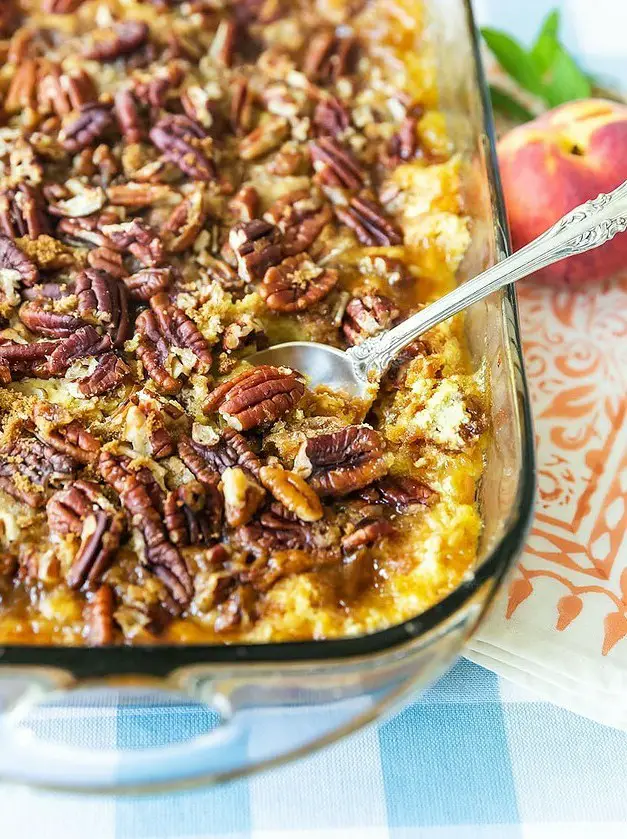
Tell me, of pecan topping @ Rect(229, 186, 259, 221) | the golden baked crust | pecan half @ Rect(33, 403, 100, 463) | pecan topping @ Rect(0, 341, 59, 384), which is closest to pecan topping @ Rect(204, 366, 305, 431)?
the golden baked crust

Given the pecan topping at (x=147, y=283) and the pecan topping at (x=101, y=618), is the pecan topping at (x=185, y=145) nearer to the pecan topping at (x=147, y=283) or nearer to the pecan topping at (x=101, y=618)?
the pecan topping at (x=147, y=283)

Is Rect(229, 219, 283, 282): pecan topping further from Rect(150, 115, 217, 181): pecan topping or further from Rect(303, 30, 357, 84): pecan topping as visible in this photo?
Rect(303, 30, 357, 84): pecan topping

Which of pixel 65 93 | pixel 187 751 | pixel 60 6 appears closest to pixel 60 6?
pixel 60 6

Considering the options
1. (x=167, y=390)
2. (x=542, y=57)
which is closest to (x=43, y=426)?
(x=167, y=390)

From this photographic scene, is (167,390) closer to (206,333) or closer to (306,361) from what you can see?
(206,333)

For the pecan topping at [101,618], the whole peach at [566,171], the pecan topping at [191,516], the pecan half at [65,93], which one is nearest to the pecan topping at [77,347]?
the pecan topping at [191,516]

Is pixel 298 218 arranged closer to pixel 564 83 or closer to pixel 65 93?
pixel 65 93

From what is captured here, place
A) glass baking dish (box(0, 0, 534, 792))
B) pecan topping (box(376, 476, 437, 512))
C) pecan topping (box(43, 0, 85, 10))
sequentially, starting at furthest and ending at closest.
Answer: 1. pecan topping (box(43, 0, 85, 10))
2. pecan topping (box(376, 476, 437, 512))
3. glass baking dish (box(0, 0, 534, 792))

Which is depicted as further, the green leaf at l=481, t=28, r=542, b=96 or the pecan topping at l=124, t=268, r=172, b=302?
the green leaf at l=481, t=28, r=542, b=96
